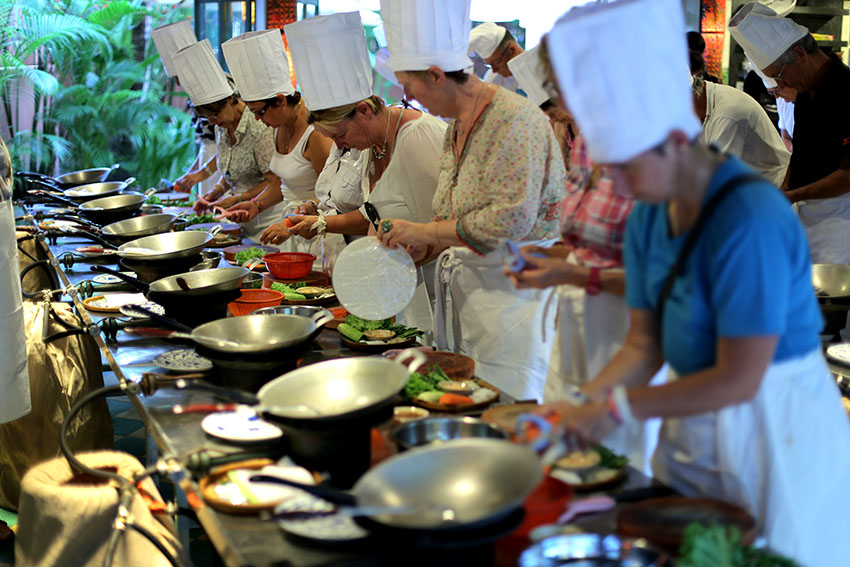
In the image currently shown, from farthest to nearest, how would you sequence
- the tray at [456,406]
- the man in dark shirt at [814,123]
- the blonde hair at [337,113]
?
the man in dark shirt at [814,123] < the blonde hair at [337,113] < the tray at [456,406]

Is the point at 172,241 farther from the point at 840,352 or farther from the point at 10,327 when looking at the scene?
the point at 840,352

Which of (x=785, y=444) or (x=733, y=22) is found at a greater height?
(x=733, y=22)

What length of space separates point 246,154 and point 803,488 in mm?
3806

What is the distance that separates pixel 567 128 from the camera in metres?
3.34

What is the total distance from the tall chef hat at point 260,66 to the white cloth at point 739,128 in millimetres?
1939

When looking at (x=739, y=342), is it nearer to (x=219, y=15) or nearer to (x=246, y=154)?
(x=246, y=154)

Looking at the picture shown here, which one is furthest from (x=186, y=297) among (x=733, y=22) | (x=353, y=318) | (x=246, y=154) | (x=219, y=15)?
(x=219, y=15)

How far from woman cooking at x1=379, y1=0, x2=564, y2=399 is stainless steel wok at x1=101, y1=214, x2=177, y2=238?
5.40 ft

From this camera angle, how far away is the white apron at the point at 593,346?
1.98 m

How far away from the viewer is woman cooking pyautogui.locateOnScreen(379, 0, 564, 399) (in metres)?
2.42

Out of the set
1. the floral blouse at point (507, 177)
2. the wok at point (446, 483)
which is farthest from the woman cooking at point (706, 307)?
the floral blouse at point (507, 177)

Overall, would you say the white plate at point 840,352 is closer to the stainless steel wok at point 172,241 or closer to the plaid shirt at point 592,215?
the plaid shirt at point 592,215

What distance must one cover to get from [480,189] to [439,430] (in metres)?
0.97

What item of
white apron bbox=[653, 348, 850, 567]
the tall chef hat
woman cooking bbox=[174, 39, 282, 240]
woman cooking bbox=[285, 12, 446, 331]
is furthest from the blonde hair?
white apron bbox=[653, 348, 850, 567]
